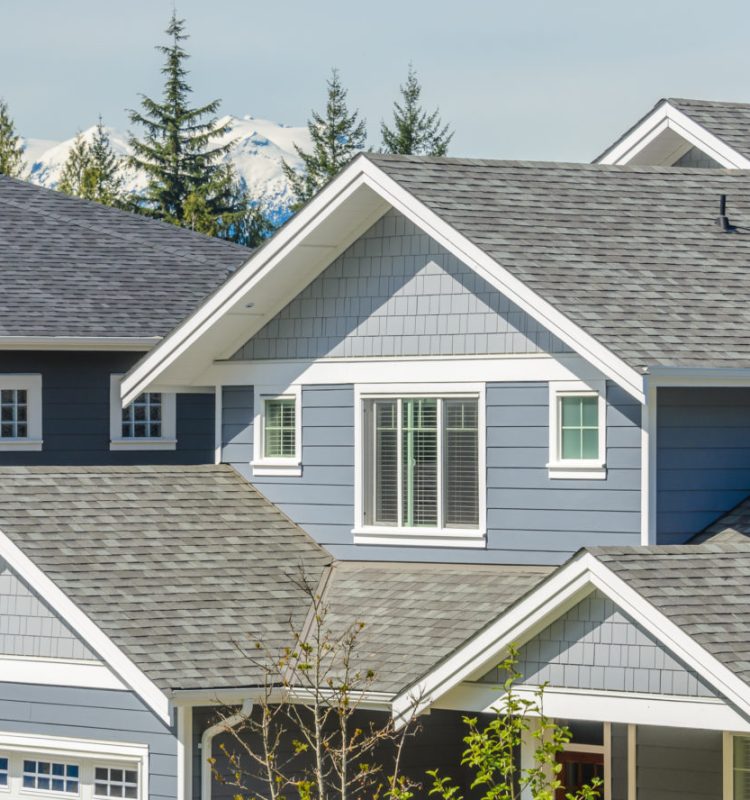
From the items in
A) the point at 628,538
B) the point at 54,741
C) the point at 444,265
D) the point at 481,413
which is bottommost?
the point at 54,741

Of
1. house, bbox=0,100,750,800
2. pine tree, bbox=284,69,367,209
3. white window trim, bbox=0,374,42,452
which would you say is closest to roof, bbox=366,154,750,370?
house, bbox=0,100,750,800

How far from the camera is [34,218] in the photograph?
98.8 feet

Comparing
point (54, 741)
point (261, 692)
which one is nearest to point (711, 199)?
point (261, 692)

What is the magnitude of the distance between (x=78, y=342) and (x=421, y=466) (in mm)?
7190

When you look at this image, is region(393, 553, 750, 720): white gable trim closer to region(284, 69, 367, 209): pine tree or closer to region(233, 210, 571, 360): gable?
region(233, 210, 571, 360): gable

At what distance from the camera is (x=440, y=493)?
65.2 ft

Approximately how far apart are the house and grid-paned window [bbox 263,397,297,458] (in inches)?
1.5

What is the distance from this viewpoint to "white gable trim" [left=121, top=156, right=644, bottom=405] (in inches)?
697

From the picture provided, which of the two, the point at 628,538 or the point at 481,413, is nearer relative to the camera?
the point at 628,538

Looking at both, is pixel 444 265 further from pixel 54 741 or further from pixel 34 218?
pixel 34 218

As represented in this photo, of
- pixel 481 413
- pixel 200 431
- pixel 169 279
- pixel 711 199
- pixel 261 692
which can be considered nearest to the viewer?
pixel 261 692

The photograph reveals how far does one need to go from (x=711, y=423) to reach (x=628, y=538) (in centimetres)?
136

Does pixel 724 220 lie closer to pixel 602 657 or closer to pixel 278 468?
pixel 278 468

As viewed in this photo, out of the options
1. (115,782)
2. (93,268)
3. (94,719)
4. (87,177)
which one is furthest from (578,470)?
(87,177)
